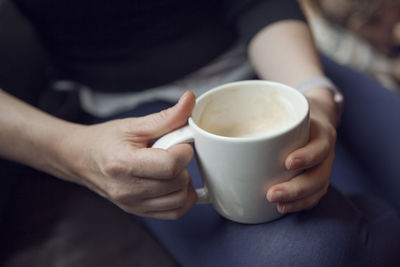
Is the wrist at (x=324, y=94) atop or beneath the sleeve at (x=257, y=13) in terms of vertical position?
beneath

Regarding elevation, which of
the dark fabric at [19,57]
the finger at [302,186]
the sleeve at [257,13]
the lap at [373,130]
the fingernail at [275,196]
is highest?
the dark fabric at [19,57]

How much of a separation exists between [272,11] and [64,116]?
490mm

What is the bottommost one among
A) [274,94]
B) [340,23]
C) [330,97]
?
[340,23]

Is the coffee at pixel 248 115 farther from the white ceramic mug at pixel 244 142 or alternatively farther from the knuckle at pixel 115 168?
the knuckle at pixel 115 168

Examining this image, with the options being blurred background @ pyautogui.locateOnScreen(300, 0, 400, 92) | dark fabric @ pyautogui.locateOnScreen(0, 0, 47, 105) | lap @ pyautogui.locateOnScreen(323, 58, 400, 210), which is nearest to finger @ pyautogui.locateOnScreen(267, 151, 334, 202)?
lap @ pyautogui.locateOnScreen(323, 58, 400, 210)

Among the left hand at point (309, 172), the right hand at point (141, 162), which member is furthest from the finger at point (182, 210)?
the left hand at point (309, 172)

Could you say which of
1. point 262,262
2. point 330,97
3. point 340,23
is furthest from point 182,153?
point 340,23

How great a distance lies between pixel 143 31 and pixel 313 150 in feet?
1.46

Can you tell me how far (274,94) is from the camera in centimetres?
48

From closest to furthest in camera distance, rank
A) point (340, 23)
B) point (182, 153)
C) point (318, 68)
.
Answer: point (182, 153)
point (318, 68)
point (340, 23)

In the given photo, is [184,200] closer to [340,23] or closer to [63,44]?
[63,44]

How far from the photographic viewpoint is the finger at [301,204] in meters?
0.45

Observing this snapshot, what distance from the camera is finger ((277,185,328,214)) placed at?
45cm

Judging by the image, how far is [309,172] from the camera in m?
0.45
